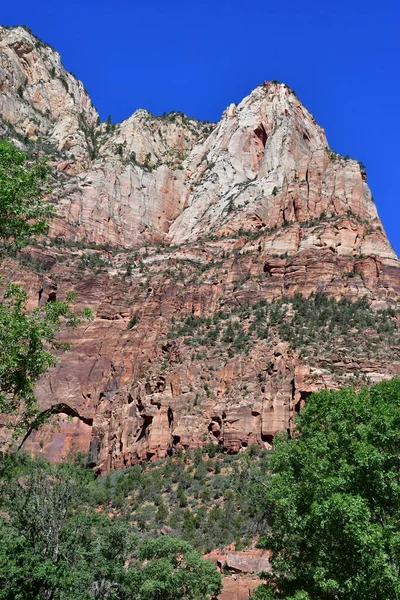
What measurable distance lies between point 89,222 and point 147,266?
14108mm

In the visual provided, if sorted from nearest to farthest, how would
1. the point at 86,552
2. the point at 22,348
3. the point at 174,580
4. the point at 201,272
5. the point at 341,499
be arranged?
the point at 22,348, the point at 341,499, the point at 86,552, the point at 174,580, the point at 201,272

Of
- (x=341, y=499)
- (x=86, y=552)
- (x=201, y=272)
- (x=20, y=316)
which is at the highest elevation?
(x=201, y=272)

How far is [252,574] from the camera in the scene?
105 feet

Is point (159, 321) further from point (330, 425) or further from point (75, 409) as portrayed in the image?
point (330, 425)

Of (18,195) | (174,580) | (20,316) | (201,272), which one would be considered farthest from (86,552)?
Answer: (201,272)

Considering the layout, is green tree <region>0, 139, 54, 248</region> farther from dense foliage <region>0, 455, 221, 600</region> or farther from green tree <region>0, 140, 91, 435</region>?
dense foliage <region>0, 455, 221, 600</region>

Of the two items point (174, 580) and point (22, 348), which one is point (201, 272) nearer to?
point (174, 580)

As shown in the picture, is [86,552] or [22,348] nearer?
[22,348]

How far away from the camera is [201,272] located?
74.6 m

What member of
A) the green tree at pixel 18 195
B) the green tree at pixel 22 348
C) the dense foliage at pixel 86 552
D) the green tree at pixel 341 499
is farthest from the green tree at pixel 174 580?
the green tree at pixel 18 195

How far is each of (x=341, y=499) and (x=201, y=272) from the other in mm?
59861

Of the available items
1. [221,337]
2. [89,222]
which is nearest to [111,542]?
[221,337]

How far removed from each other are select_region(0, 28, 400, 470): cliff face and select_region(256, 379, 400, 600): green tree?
18.9 metres

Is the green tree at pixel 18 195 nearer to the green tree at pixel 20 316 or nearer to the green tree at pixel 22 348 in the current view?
the green tree at pixel 20 316
